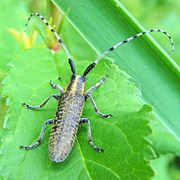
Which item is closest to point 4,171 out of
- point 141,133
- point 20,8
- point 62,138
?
point 62,138

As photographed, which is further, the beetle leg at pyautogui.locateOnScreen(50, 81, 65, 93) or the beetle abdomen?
the beetle leg at pyautogui.locateOnScreen(50, 81, 65, 93)

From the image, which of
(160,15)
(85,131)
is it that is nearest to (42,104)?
(85,131)

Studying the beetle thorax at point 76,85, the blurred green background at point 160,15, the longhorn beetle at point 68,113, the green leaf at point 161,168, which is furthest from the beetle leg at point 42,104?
the blurred green background at point 160,15

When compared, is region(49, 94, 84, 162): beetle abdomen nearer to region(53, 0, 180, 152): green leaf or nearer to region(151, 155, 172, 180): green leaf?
region(53, 0, 180, 152): green leaf

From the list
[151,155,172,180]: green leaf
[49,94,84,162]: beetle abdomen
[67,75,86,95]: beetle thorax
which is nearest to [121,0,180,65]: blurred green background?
[151,155,172,180]: green leaf

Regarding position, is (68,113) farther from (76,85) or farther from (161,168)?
(161,168)

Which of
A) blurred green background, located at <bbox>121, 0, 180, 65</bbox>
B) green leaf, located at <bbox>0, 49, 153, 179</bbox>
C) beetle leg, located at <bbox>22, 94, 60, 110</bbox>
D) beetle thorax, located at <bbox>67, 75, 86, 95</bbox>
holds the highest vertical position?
blurred green background, located at <bbox>121, 0, 180, 65</bbox>
